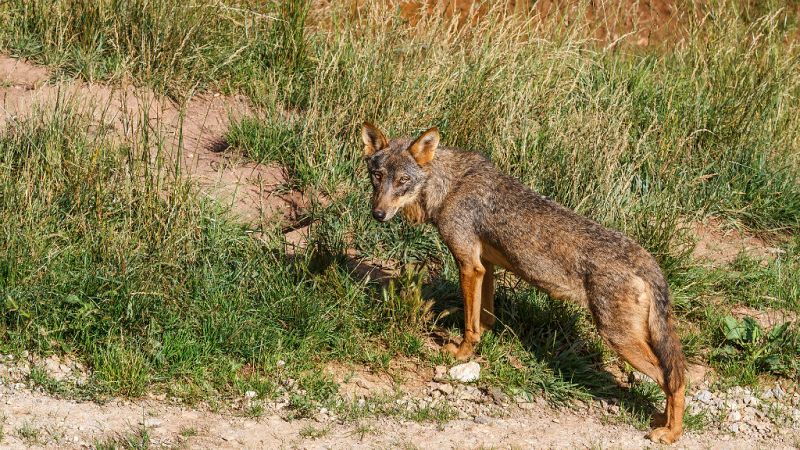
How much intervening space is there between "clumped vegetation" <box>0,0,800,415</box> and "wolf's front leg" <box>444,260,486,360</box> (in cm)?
15

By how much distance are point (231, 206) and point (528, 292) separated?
8.18 feet

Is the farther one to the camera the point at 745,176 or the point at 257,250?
the point at 745,176

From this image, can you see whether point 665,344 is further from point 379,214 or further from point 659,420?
→ point 379,214

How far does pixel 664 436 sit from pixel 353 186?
3.38m

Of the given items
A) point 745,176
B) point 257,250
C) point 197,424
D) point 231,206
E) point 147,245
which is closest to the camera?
point 197,424

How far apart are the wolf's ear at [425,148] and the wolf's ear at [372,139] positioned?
250mm

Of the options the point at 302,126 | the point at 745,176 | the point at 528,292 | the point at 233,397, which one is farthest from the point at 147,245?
the point at 745,176

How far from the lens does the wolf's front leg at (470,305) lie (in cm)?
698

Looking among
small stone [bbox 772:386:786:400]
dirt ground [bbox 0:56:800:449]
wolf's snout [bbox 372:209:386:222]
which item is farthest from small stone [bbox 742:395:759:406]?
wolf's snout [bbox 372:209:386:222]

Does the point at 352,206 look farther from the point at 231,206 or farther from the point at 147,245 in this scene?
the point at 147,245

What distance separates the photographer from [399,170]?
23.1 feet

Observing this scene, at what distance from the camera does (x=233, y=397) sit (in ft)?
21.0

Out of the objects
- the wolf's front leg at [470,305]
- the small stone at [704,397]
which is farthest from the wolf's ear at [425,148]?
the small stone at [704,397]

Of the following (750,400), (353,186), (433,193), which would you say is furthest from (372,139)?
(750,400)
